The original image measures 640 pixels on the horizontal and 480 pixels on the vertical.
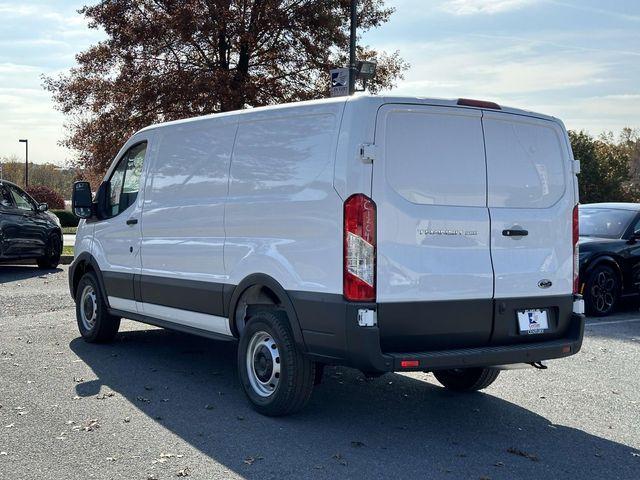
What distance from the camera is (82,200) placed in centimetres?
849

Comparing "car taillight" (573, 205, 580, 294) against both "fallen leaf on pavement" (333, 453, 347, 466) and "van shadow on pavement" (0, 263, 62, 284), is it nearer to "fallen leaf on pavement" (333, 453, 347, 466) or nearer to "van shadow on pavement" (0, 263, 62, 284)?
"fallen leaf on pavement" (333, 453, 347, 466)

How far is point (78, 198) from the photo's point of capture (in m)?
8.47

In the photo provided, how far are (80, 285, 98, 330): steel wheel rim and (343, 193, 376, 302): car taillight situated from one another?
4306mm

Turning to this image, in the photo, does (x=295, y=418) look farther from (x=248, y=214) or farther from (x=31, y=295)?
(x=31, y=295)

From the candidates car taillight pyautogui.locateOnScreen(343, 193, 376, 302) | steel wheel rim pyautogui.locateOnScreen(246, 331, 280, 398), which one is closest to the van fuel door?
car taillight pyautogui.locateOnScreen(343, 193, 376, 302)

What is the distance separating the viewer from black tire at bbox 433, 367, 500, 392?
21.9 feet

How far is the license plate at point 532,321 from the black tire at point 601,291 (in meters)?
5.66

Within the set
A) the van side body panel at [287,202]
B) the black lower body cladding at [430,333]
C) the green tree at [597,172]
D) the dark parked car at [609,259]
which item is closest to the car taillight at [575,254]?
the black lower body cladding at [430,333]

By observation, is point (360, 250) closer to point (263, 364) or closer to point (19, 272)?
point (263, 364)

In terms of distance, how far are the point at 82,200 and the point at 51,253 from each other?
8.91 metres

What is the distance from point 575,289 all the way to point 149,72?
64.5 ft

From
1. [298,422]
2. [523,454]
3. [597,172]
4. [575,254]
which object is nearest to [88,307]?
[298,422]

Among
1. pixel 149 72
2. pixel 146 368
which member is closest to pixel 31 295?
pixel 146 368

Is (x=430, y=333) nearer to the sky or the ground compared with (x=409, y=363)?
nearer to the sky
